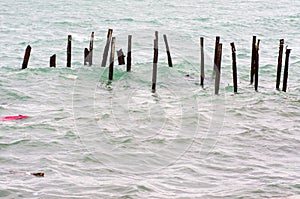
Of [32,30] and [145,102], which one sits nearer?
[145,102]

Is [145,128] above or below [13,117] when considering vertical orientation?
below

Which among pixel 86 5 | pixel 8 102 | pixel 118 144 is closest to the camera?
pixel 118 144

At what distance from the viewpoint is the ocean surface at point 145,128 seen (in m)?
11.2

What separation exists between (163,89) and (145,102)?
8.47 feet

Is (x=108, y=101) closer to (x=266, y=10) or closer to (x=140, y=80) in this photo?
(x=140, y=80)

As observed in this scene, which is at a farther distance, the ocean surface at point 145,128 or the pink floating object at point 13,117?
the pink floating object at point 13,117

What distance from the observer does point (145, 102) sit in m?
19.0

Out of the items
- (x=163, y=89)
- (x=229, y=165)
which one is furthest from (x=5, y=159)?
(x=163, y=89)

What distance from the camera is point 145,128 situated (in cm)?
1605

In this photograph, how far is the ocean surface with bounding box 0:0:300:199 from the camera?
36.8 ft

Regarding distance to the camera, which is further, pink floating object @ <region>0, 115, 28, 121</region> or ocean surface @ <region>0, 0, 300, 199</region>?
pink floating object @ <region>0, 115, 28, 121</region>

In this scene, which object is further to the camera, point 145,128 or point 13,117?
point 13,117

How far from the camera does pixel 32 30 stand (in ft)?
132

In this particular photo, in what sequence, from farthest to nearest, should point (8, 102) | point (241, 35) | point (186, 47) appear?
1. point (241, 35)
2. point (186, 47)
3. point (8, 102)
